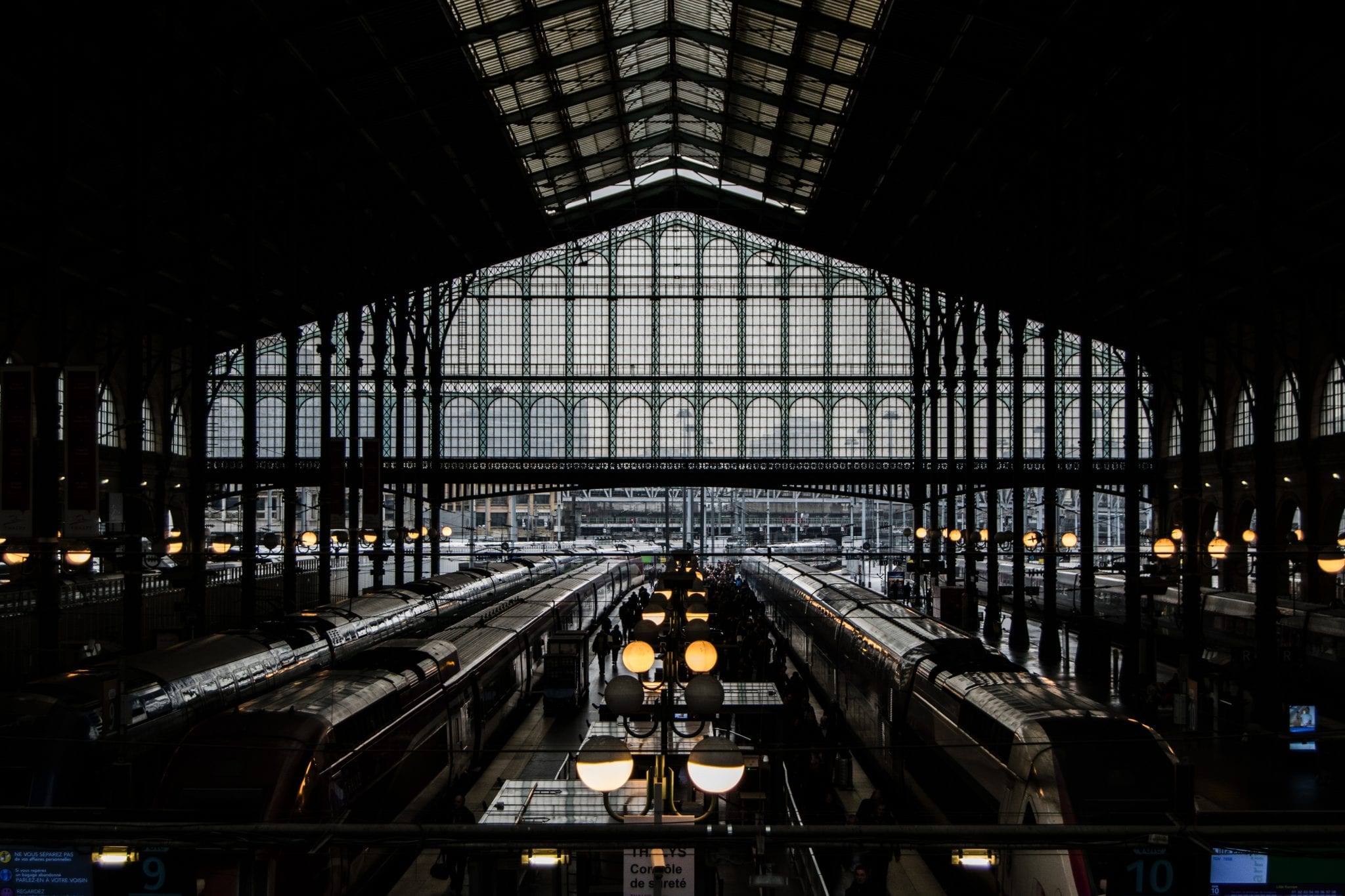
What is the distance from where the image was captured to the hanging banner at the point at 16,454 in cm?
1622

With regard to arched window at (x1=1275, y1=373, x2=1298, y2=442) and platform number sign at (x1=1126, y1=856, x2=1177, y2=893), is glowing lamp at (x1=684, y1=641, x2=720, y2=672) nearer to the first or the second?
platform number sign at (x1=1126, y1=856, x2=1177, y2=893)

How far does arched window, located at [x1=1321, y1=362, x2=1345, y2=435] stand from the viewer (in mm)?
35094

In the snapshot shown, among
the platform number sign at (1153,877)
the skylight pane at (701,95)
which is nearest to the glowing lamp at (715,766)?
the platform number sign at (1153,877)

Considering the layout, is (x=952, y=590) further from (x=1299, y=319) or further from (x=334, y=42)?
(x=334, y=42)

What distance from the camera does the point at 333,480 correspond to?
3039cm

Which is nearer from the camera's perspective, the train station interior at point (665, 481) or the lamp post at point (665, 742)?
the lamp post at point (665, 742)

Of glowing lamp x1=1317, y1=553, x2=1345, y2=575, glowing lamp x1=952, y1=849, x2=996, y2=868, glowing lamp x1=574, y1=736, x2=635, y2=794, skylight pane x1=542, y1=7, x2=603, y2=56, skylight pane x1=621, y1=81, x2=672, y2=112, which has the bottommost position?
glowing lamp x1=952, y1=849, x2=996, y2=868

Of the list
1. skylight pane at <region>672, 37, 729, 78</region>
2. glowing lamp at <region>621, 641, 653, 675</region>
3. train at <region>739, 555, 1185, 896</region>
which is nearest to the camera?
train at <region>739, 555, 1185, 896</region>

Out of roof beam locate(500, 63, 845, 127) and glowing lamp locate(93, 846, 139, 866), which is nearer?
glowing lamp locate(93, 846, 139, 866)

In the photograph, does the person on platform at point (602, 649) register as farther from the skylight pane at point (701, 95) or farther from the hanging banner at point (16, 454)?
the skylight pane at point (701, 95)

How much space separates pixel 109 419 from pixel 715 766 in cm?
4213

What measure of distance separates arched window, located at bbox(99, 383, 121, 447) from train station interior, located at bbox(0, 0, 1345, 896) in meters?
0.19

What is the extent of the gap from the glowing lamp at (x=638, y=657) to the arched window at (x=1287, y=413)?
35.7 meters

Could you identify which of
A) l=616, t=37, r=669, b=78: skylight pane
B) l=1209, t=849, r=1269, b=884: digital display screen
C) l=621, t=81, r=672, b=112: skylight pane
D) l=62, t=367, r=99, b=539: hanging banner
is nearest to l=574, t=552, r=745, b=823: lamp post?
l=1209, t=849, r=1269, b=884: digital display screen
